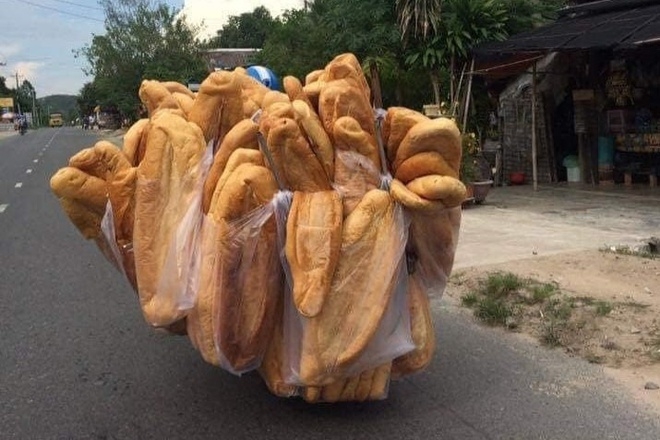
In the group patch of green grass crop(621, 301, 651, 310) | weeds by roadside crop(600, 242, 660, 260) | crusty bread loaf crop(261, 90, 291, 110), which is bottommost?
weeds by roadside crop(600, 242, 660, 260)

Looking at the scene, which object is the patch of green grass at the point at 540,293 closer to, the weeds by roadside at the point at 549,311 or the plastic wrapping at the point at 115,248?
the weeds by roadside at the point at 549,311

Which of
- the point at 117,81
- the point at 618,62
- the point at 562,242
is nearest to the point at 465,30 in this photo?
the point at 618,62

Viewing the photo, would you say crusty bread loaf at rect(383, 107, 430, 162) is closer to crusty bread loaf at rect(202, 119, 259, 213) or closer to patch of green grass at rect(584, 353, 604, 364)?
crusty bread loaf at rect(202, 119, 259, 213)

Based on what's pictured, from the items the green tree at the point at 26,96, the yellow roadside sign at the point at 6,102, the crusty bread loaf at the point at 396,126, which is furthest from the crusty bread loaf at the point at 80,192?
the green tree at the point at 26,96

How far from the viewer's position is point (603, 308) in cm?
527

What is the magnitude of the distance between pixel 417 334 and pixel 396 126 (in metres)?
0.98

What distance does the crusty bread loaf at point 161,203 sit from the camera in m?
Answer: 3.53

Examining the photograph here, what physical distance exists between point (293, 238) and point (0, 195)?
544 inches

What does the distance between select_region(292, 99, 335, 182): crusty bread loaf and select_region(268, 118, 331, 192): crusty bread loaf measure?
25mm

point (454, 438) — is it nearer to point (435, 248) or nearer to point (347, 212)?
point (435, 248)

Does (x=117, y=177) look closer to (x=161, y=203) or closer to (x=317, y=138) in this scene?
(x=161, y=203)

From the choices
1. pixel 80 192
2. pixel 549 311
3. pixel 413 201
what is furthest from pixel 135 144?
pixel 549 311

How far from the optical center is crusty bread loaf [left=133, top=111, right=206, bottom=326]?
11.6ft

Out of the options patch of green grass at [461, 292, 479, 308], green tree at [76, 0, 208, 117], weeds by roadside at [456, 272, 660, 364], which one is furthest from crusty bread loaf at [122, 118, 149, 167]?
green tree at [76, 0, 208, 117]
